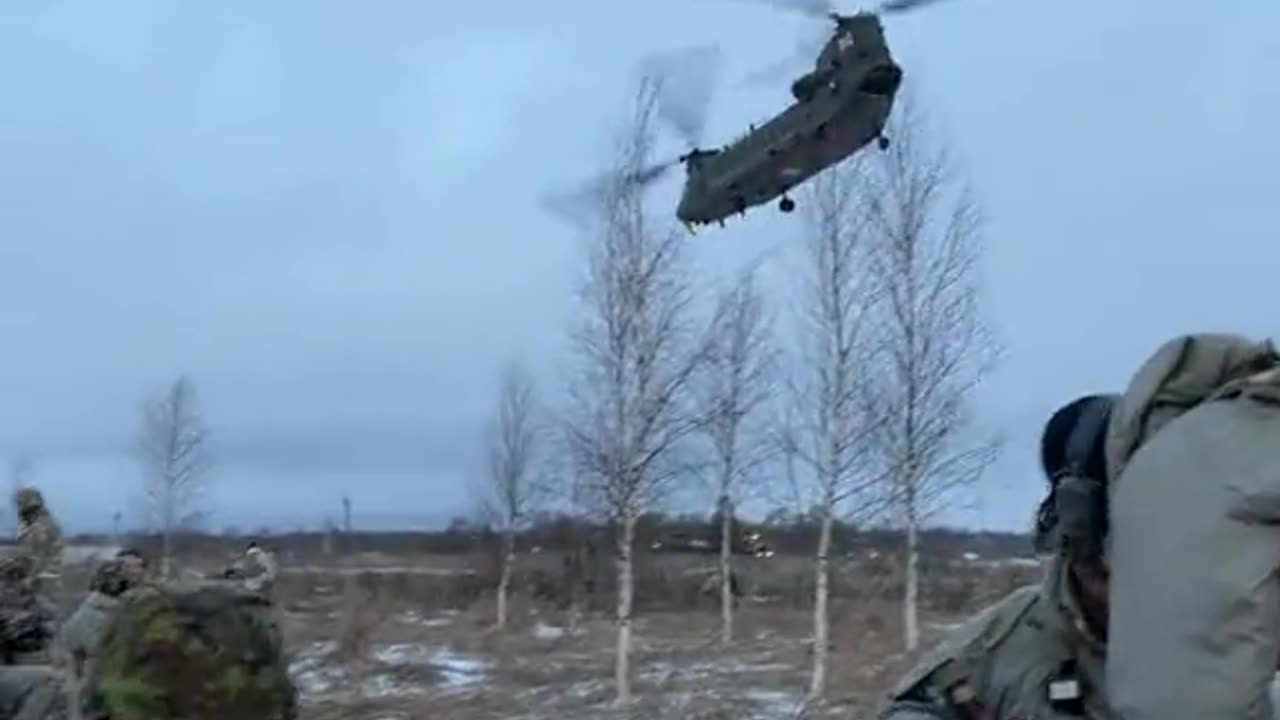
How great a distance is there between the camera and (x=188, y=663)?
2881 millimetres

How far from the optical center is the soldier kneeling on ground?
2873mm

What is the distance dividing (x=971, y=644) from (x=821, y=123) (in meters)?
20.4

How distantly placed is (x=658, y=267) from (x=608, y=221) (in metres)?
0.94

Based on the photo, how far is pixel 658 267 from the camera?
97.2ft

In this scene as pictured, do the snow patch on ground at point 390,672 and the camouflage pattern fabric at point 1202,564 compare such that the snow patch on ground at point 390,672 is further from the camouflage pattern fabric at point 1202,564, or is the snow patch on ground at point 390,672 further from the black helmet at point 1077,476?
the camouflage pattern fabric at point 1202,564

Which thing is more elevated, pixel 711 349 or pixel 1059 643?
pixel 711 349

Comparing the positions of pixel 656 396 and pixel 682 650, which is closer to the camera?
pixel 656 396

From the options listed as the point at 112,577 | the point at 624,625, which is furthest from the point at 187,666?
the point at 624,625

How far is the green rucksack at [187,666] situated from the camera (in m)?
2.87

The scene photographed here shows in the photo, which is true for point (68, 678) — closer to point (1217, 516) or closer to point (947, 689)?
point (947, 689)

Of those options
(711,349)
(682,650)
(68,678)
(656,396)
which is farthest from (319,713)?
Answer: (68,678)

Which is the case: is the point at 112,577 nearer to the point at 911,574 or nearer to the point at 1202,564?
the point at 1202,564

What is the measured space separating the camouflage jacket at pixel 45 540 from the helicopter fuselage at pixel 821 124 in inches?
451

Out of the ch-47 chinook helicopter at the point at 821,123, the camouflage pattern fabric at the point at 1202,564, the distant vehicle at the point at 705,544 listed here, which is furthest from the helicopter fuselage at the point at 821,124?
the distant vehicle at the point at 705,544
